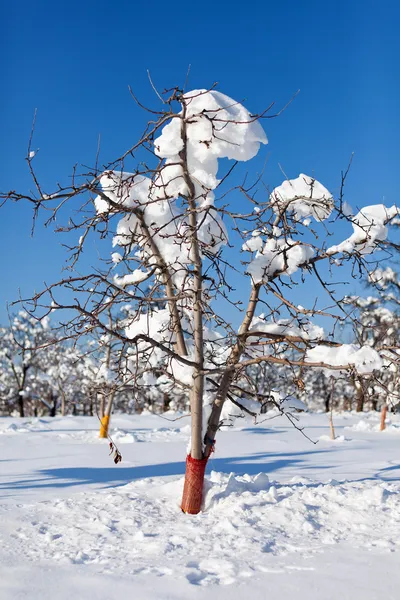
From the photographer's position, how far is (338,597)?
12.9 ft

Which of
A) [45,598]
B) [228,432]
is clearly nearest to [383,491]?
[45,598]

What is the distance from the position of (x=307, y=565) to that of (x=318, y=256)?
10.9ft

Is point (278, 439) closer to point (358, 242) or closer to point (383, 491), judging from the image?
point (383, 491)

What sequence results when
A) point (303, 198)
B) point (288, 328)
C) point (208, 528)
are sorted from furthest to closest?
point (288, 328), point (303, 198), point (208, 528)

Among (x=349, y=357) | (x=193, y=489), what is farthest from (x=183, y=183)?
(x=193, y=489)

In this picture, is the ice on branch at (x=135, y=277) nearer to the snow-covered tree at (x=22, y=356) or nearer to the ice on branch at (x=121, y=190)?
the ice on branch at (x=121, y=190)

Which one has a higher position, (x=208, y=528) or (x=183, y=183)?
(x=183, y=183)

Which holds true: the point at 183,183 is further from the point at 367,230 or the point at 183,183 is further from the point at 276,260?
the point at 367,230

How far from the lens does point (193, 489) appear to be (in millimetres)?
6461

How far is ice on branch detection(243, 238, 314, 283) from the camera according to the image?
21.3 ft

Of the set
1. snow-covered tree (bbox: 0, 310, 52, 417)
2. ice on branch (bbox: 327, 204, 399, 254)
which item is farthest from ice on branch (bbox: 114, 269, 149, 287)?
snow-covered tree (bbox: 0, 310, 52, 417)

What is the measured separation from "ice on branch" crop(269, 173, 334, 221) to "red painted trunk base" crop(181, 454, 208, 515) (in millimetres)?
2992

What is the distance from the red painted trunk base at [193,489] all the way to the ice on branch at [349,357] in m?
1.77

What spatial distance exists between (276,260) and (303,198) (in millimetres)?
744
